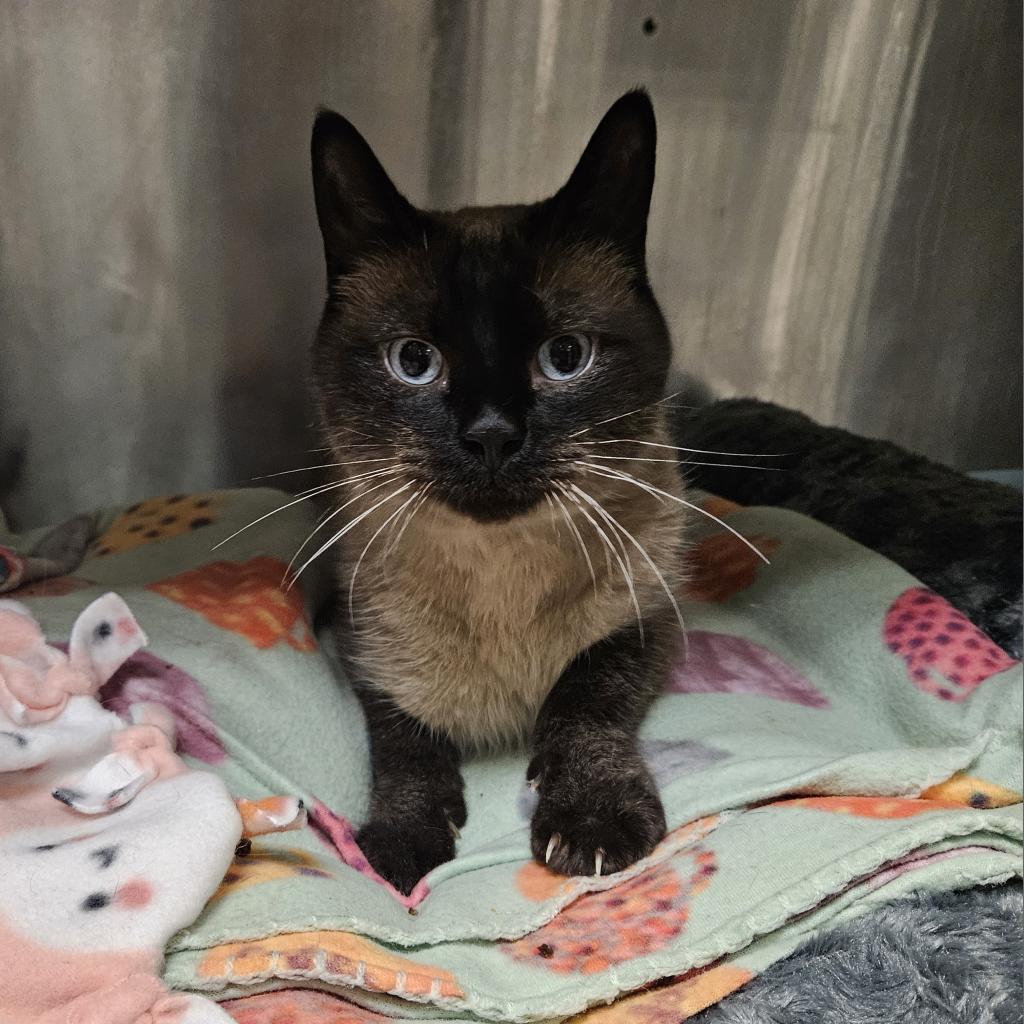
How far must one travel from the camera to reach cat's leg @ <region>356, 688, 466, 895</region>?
106 cm

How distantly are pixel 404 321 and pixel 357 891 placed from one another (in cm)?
59

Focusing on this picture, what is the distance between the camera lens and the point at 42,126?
4.75ft

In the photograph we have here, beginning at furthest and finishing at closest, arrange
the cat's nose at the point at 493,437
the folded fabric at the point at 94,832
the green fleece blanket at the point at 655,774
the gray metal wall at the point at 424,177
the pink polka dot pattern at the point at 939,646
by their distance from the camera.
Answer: the gray metal wall at the point at 424,177 → the pink polka dot pattern at the point at 939,646 → the cat's nose at the point at 493,437 → the green fleece blanket at the point at 655,774 → the folded fabric at the point at 94,832

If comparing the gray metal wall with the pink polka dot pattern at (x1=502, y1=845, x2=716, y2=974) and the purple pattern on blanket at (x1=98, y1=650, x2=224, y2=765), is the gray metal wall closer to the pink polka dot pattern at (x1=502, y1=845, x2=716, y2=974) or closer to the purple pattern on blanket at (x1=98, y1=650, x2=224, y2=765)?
the purple pattern on blanket at (x1=98, y1=650, x2=224, y2=765)

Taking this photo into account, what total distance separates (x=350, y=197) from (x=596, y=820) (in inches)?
29.9

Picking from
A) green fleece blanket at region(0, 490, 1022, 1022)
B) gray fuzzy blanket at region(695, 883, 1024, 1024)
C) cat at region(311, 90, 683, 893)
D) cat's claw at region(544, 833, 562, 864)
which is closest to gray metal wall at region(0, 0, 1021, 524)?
green fleece blanket at region(0, 490, 1022, 1022)

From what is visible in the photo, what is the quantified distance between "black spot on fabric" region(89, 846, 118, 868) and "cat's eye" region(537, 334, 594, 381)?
0.62 meters

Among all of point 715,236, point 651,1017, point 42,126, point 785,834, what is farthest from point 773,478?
point 42,126

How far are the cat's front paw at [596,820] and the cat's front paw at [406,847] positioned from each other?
0.11 metres

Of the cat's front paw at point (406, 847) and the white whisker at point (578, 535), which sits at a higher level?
the white whisker at point (578, 535)

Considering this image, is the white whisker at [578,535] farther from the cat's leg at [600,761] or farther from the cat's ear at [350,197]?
the cat's ear at [350,197]

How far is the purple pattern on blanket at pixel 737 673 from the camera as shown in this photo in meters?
1.30

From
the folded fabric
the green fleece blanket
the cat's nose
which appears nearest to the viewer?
the folded fabric

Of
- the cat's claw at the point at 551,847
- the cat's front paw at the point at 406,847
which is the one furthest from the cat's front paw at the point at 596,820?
the cat's front paw at the point at 406,847
